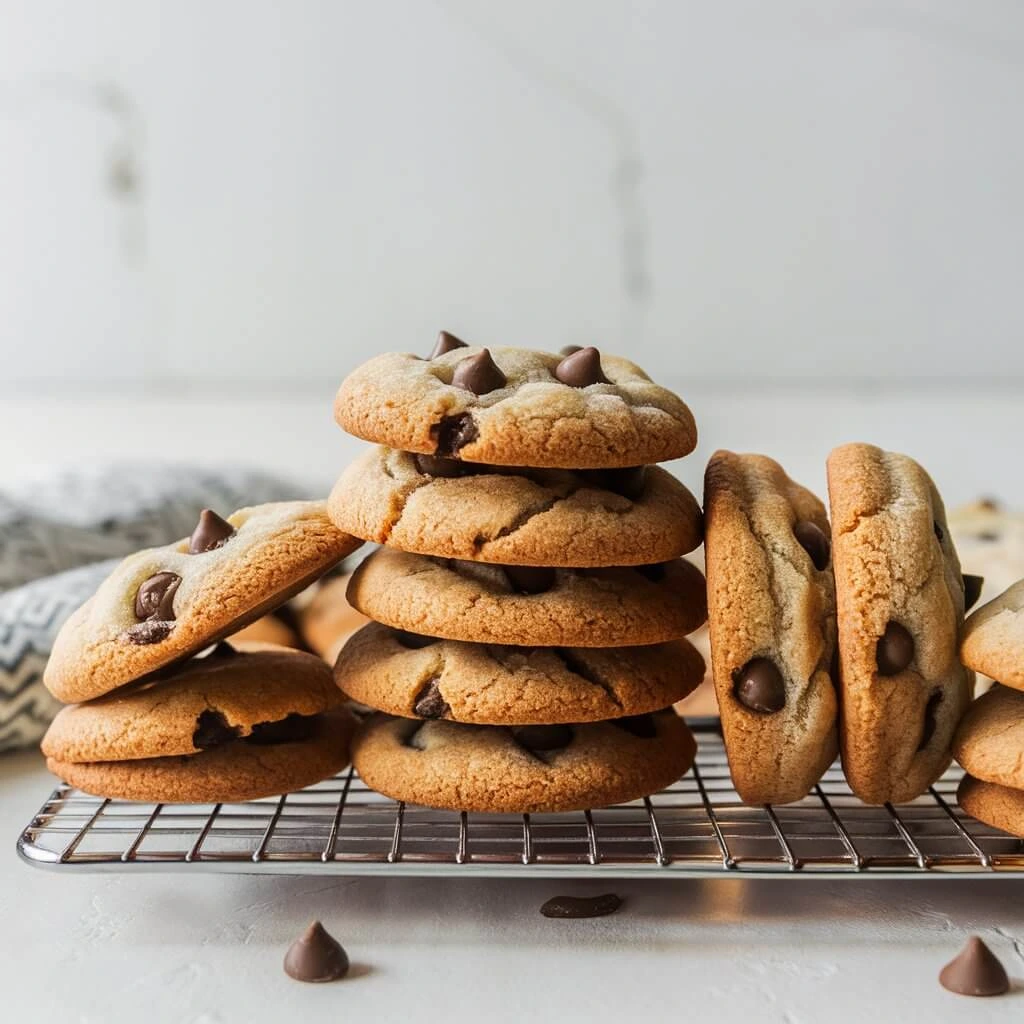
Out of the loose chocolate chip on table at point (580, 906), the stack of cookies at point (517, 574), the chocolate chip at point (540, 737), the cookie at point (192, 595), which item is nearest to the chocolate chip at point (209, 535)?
the cookie at point (192, 595)

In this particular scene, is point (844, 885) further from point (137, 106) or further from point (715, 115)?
point (137, 106)

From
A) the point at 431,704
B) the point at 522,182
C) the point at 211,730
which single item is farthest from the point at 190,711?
the point at 522,182

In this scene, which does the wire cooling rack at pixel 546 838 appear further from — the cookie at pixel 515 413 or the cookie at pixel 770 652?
the cookie at pixel 515 413

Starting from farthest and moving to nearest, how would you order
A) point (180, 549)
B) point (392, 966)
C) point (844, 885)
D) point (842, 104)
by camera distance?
point (842, 104) < point (180, 549) < point (844, 885) < point (392, 966)

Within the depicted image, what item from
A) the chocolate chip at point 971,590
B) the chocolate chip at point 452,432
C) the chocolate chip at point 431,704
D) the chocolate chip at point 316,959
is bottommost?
the chocolate chip at point 316,959

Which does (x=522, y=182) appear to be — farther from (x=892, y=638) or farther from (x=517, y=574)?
(x=892, y=638)

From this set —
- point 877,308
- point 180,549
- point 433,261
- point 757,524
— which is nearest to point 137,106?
point 433,261
